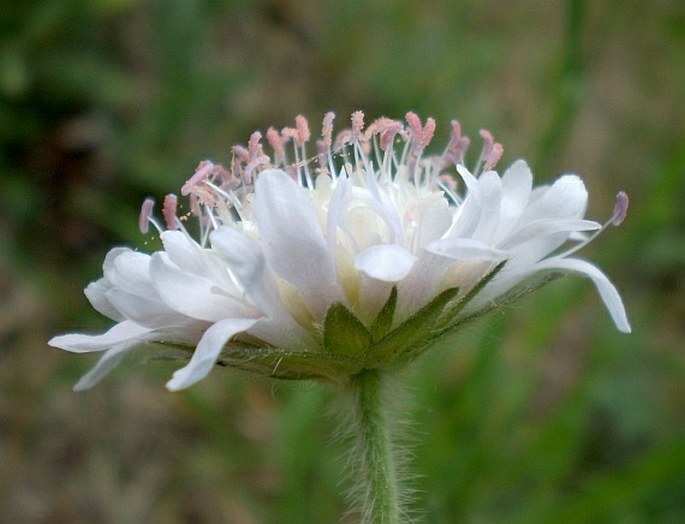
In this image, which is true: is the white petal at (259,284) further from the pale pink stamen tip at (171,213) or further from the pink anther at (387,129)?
the pink anther at (387,129)

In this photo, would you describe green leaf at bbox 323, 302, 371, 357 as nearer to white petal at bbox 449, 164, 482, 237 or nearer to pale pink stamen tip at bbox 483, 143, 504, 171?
white petal at bbox 449, 164, 482, 237

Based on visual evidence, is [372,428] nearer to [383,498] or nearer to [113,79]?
[383,498]

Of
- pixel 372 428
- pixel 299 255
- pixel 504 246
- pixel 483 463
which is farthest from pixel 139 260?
pixel 483 463

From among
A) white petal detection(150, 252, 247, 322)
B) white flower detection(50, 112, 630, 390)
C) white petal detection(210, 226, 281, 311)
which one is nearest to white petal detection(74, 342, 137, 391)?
white flower detection(50, 112, 630, 390)

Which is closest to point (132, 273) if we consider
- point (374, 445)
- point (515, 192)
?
point (374, 445)

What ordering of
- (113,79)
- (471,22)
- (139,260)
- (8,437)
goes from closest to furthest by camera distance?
(139,260)
(8,437)
(113,79)
(471,22)

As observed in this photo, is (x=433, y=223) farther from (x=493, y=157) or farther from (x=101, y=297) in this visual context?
(x=101, y=297)

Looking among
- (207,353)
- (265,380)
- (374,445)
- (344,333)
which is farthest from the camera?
(265,380)
